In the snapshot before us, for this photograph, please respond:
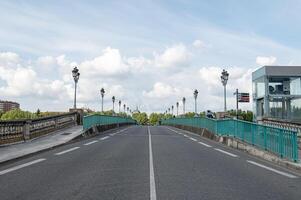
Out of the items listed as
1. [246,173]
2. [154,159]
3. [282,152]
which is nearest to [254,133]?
[282,152]

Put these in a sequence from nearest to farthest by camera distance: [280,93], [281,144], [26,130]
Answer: [281,144]
[26,130]
[280,93]

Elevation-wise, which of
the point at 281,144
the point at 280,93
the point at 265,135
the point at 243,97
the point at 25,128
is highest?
the point at 280,93

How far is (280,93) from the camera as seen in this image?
56.0m

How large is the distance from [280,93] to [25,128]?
42.7 m

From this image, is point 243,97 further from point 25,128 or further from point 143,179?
point 143,179

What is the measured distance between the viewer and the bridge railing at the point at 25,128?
18.5m

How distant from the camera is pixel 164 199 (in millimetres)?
7188

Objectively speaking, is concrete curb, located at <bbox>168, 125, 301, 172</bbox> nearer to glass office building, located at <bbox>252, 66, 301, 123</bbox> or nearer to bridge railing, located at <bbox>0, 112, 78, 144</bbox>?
bridge railing, located at <bbox>0, 112, 78, 144</bbox>

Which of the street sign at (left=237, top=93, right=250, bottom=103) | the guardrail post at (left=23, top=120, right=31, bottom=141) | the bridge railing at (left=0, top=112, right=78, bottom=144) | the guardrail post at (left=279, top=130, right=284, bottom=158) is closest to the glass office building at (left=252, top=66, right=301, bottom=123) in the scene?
the street sign at (left=237, top=93, right=250, bottom=103)

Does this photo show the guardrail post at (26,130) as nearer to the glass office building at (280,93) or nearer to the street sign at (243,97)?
the street sign at (243,97)

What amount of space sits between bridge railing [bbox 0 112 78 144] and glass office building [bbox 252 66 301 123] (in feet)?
115

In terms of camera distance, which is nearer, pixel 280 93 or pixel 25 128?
pixel 25 128

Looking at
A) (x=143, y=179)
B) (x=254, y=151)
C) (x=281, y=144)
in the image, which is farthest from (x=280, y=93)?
(x=143, y=179)

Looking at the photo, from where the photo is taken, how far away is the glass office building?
55000 mm
